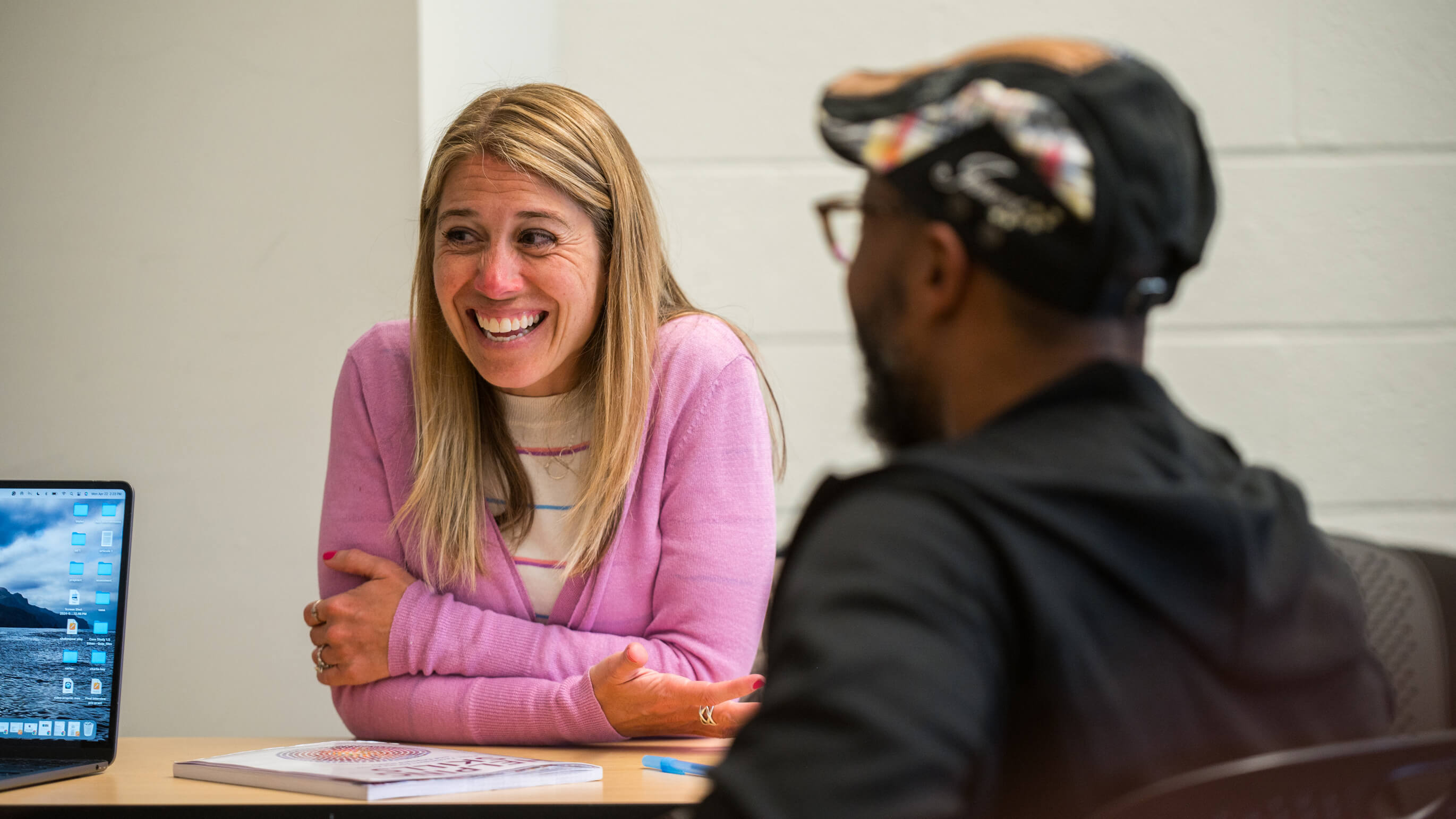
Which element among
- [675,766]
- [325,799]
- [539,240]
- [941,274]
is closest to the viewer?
[941,274]

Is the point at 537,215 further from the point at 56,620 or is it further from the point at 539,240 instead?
the point at 56,620

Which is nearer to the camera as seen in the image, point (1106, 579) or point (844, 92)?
point (1106, 579)

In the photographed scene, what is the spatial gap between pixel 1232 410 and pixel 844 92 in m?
1.97

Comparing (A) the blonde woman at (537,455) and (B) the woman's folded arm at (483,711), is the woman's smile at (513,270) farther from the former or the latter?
(B) the woman's folded arm at (483,711)

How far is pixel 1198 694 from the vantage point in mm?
545

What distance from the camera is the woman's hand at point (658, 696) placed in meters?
1.24

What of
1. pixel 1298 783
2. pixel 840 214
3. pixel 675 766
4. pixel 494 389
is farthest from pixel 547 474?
pixel 1298 783

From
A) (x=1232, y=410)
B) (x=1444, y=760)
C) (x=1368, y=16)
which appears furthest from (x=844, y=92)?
(x=1368, y=16)

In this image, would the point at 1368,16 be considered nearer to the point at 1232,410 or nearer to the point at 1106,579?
the point at 1232,410

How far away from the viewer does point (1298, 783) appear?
50 cm

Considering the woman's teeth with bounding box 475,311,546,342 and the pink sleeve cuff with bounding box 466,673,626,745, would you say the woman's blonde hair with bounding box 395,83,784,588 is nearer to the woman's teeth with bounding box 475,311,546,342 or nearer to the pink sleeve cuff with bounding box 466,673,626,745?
the woman's teeth with bounding box 475,311,546,342

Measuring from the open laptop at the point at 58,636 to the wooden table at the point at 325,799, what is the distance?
0.18ft

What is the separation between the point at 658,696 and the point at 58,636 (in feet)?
1.99

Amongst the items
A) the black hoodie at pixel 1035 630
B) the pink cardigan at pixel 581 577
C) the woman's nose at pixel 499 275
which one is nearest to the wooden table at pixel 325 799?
the pink cardigan at pixel 581 577
